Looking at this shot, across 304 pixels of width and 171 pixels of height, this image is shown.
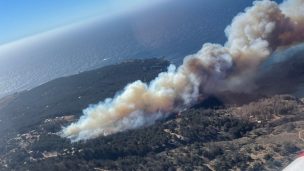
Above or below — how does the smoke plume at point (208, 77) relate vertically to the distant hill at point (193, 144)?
above

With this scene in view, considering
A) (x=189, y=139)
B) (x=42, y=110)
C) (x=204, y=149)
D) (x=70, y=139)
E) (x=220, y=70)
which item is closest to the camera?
(x=204, y=149)

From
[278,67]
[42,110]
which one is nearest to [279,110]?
[278,67]

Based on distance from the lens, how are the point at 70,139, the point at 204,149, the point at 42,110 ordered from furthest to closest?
the point at 42,110, the point at 70,139, the point at 204,149

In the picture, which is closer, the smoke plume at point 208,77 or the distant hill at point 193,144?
the distant hill at point 193,144

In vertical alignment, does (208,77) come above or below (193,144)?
above

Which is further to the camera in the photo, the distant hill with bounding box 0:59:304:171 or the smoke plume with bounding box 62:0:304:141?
the smoke plume with bounding box 62:0:304:141

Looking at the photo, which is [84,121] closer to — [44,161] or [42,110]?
[44,161]

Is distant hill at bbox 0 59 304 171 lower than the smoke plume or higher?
lower

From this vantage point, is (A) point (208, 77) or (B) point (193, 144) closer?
(B) point (193, 144)
